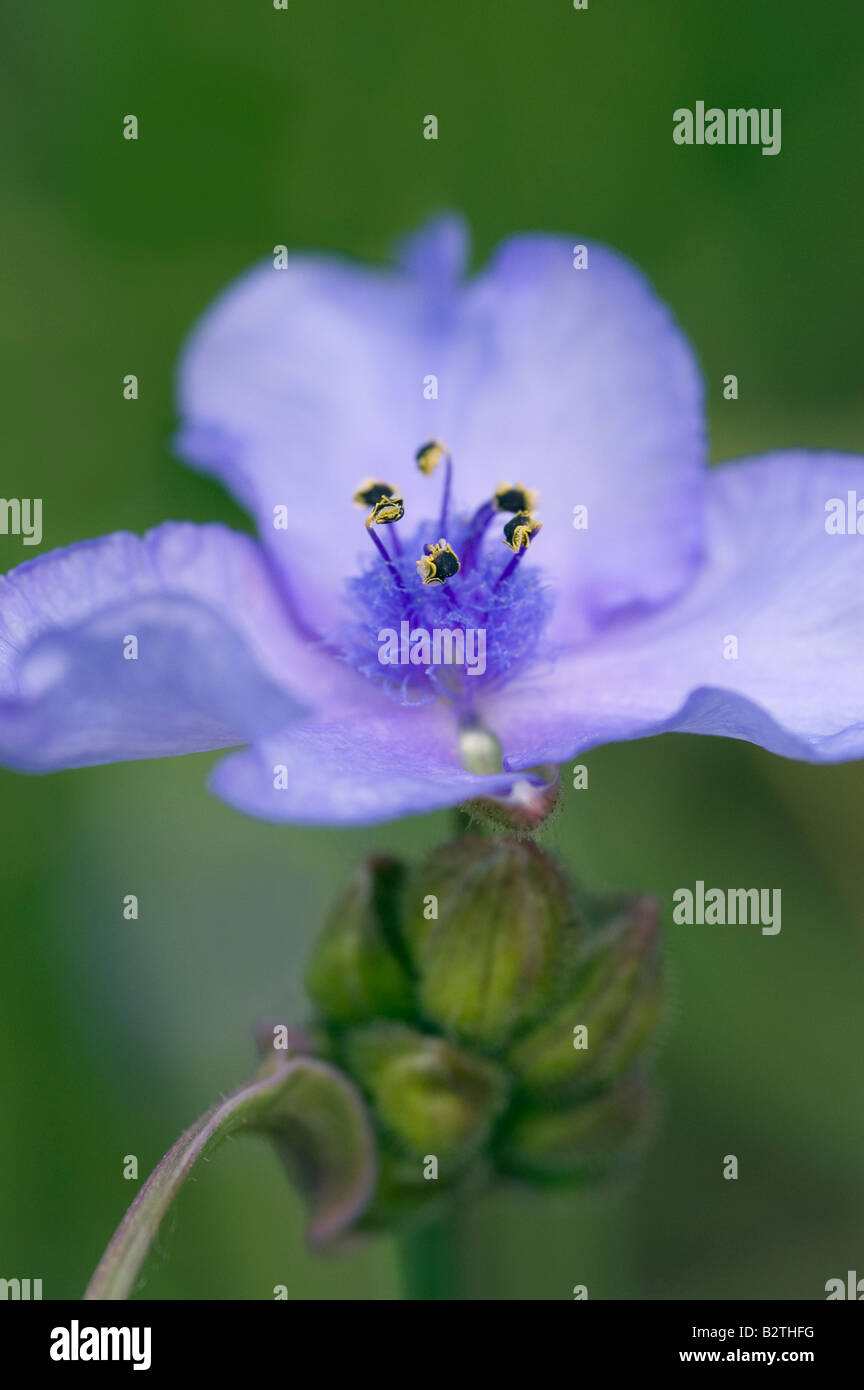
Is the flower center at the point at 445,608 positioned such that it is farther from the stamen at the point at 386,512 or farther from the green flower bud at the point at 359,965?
the green flower bud at the point at 359,965

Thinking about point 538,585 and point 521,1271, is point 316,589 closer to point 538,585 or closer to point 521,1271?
point 538,585

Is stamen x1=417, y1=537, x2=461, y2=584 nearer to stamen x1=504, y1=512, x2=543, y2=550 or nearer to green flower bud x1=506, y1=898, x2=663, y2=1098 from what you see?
stamen x1=504, y1=512, x2=543, y2=550

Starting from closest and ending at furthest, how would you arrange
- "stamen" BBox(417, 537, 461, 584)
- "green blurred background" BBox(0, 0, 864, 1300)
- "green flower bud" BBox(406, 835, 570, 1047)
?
"green flower bud" BBox(406, 835, 570, 1047)
"stamen" BBox(417, 537, 461, 584)
"green blurred background" BBox(0, 0, 864, 1300)


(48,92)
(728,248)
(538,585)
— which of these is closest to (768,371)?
(728,248)

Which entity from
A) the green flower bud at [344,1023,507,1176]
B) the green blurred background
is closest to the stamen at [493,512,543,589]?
the green flower bud at [344,1023,507,1176]

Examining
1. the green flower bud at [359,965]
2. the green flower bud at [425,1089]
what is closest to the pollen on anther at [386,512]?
the green flower bud at [359,965]

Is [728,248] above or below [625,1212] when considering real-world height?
above
